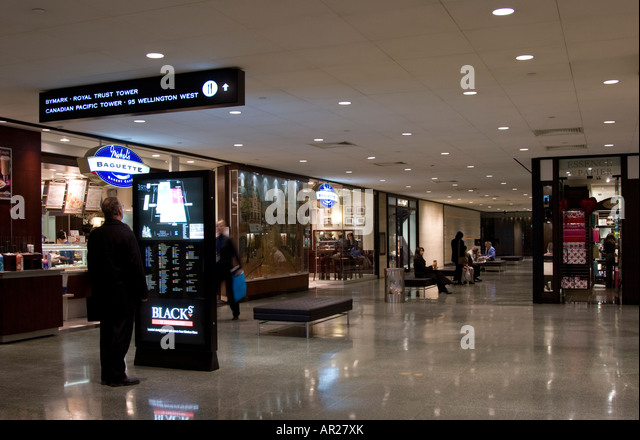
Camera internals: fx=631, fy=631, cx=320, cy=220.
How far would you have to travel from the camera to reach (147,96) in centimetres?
718

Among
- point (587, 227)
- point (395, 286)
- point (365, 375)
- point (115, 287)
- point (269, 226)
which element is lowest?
point (365, 375)

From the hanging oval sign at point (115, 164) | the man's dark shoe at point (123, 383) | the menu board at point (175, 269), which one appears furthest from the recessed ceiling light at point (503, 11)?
the hanging oval sign at point (115, 164)

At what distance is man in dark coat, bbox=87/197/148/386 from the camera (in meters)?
6.12

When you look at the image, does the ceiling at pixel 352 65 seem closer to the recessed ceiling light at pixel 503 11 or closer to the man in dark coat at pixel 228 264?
the recessed ceiling light at pixel 503 11

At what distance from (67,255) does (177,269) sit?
5956 mm

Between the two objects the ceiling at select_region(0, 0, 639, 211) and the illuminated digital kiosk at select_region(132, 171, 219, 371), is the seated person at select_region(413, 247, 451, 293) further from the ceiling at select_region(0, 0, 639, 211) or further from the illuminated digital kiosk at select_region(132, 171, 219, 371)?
the illuminated digital kiosk at select_region(132, 171, 219, 371)

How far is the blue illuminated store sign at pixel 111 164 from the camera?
32.8 feet

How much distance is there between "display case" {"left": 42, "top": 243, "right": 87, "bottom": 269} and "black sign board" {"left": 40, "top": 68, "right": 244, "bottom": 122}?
14.2 feet

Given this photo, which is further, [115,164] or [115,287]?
[115,164]

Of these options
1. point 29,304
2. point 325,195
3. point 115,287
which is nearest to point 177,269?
point 115,287

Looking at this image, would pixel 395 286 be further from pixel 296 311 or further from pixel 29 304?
pixel 29 304

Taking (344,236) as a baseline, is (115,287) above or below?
below

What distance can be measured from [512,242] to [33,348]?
42.3 meters

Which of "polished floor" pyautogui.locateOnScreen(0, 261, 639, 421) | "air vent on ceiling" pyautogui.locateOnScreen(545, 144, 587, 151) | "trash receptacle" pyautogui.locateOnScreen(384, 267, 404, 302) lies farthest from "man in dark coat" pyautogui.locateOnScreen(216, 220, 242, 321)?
"air vent on ceiling" pyautogui.locateOnScreen(545, 144, 587, 151)
